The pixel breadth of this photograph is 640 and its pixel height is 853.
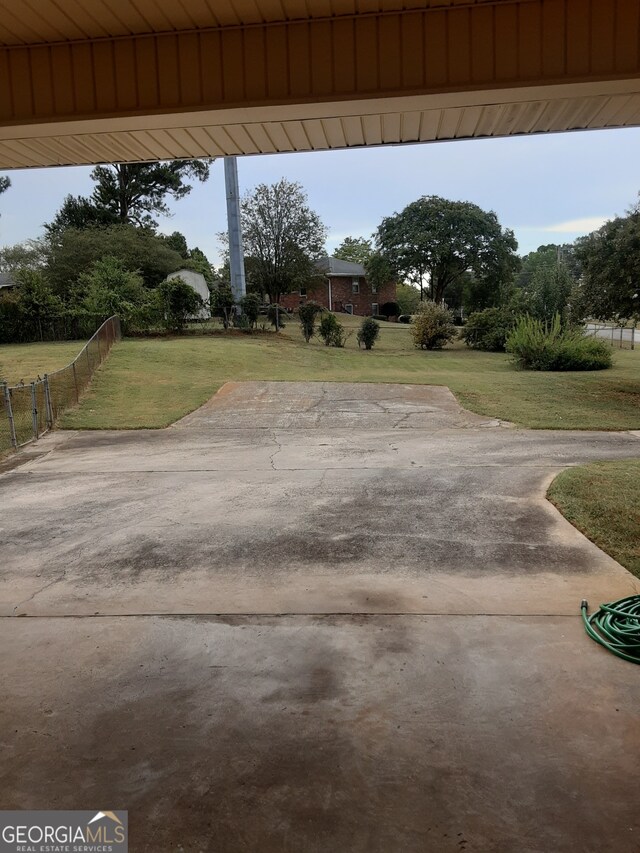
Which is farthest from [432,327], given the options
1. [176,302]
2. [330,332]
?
[176,302]

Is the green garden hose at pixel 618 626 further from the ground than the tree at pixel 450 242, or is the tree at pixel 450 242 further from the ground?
the tree at pixel 450 242

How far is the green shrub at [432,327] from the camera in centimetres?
2942

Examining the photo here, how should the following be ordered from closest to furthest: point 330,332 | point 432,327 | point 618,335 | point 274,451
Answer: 1. point 274,451
2. point 330,332
3. point 432,327
4. point 618,335

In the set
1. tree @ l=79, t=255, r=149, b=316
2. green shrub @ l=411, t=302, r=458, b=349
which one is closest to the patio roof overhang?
tree @ l=79, t=255, r=149, b=316

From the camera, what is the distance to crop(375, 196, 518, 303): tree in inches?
1745

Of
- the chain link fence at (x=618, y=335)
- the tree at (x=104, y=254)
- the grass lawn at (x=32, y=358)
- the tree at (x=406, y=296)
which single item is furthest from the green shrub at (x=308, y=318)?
the tree at (x=406, y=296)

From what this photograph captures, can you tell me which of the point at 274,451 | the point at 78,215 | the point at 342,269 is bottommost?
the point at 274,451

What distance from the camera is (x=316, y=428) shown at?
13.0 m

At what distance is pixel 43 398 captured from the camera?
14375 millimetres

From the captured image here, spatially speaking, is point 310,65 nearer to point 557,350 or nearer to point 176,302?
point 557,350

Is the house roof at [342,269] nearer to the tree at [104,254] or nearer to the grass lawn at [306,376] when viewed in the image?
the tree at [104,254]

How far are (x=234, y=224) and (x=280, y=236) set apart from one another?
644 cm

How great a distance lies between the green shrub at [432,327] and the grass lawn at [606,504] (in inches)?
854

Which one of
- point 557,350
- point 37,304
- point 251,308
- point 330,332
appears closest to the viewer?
point 557,350
